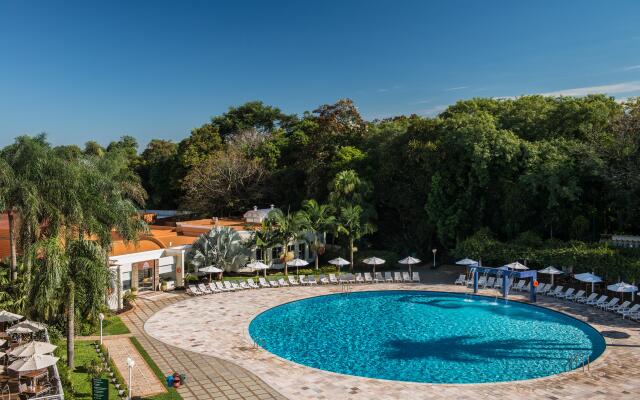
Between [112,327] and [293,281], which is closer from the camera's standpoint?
[112,327]

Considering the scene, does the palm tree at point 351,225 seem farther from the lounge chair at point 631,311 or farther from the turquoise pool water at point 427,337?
the lounge chair at point 631,311

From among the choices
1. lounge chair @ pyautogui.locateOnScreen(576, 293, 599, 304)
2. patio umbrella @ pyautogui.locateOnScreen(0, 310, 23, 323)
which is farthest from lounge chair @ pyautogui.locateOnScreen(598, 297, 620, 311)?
patio umbrella @ pyautogui.locateOnScreen(0, 310, 23, 323)

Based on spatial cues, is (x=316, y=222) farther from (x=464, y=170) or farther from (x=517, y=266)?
(x=517, y=266)

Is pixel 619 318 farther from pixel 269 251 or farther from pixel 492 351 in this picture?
pixel 269 251

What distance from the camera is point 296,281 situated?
34.4 m

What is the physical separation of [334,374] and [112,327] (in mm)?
11301

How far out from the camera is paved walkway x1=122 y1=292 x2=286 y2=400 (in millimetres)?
16672

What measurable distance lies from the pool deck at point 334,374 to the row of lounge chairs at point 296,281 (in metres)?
2.01

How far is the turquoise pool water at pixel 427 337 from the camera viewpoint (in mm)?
19703

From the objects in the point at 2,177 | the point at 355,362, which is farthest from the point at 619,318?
the point at 2,177

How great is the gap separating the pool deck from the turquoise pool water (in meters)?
0.83

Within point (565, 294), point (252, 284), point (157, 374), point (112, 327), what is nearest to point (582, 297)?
point (565, 294)

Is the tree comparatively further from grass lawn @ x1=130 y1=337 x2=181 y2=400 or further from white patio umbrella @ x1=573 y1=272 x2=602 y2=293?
white patio umbrella @ x1=573 y1=272 x2=602 y2=293

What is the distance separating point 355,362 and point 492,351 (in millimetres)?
5842
